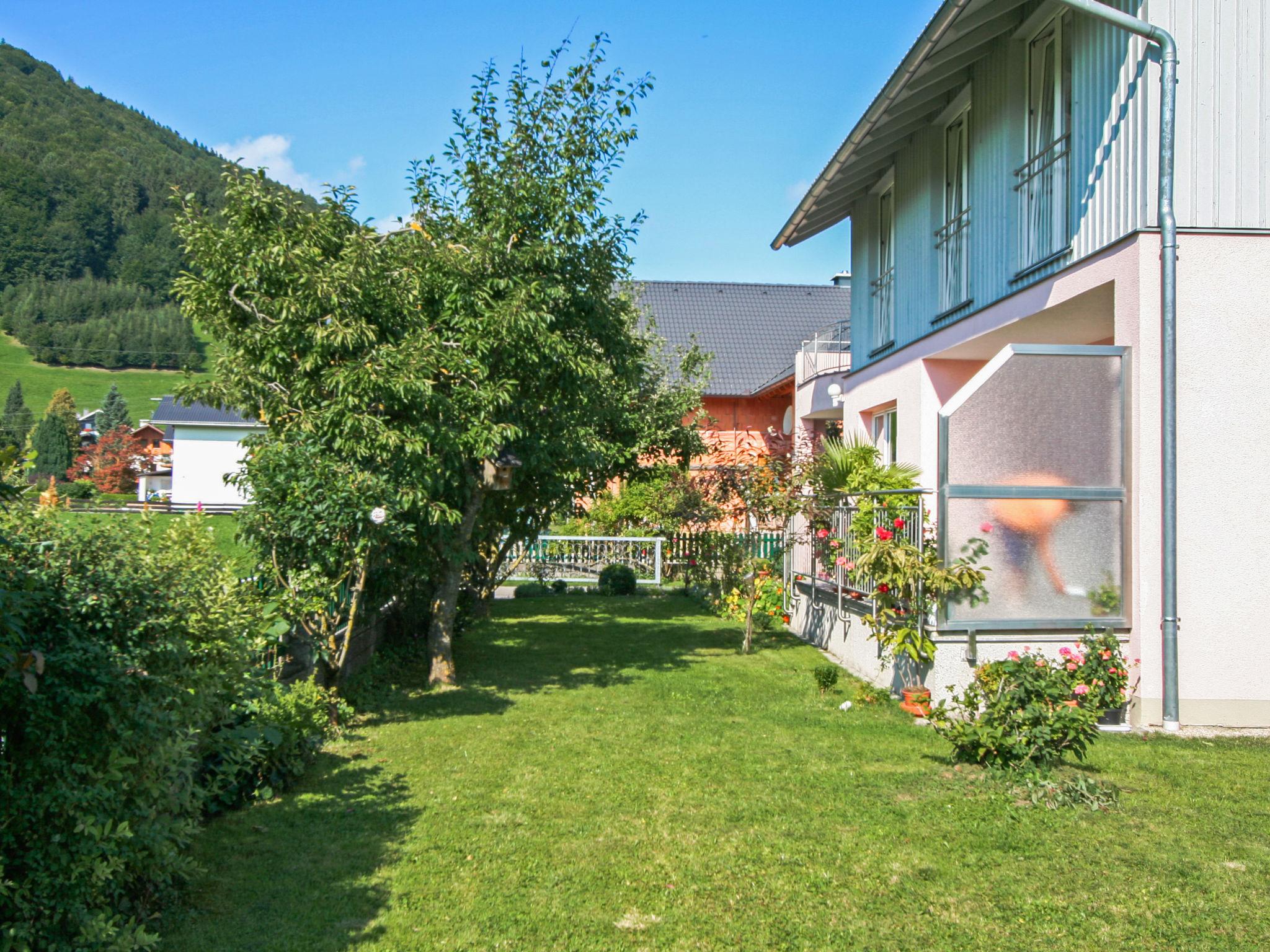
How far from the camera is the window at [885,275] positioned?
531 inches

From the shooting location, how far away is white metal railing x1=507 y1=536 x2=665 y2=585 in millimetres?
21859

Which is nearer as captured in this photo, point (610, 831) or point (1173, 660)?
point (610, 831)

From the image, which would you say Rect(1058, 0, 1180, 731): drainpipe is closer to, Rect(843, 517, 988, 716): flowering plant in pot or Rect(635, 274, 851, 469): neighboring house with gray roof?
Rect(843, 517, 988, 716): flowering plant in pot

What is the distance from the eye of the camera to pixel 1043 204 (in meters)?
9.07

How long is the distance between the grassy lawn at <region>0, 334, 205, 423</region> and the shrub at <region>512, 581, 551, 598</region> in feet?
185

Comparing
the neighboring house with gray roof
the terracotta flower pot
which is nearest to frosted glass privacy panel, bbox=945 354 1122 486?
the terracotta flower pot

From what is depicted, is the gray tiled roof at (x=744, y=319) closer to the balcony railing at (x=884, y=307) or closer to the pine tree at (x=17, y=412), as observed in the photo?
the balcony railing at (x=884, y=307)

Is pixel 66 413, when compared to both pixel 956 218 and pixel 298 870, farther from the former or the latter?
pixel 298 870

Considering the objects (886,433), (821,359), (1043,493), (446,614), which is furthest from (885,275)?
(446,614)

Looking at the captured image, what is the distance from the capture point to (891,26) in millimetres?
12227

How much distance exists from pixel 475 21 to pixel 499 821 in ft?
29.3

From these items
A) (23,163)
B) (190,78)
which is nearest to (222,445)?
(190,78)

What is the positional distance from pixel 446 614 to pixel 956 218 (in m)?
7.41

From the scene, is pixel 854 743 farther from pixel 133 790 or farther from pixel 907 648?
pixel 133 790
